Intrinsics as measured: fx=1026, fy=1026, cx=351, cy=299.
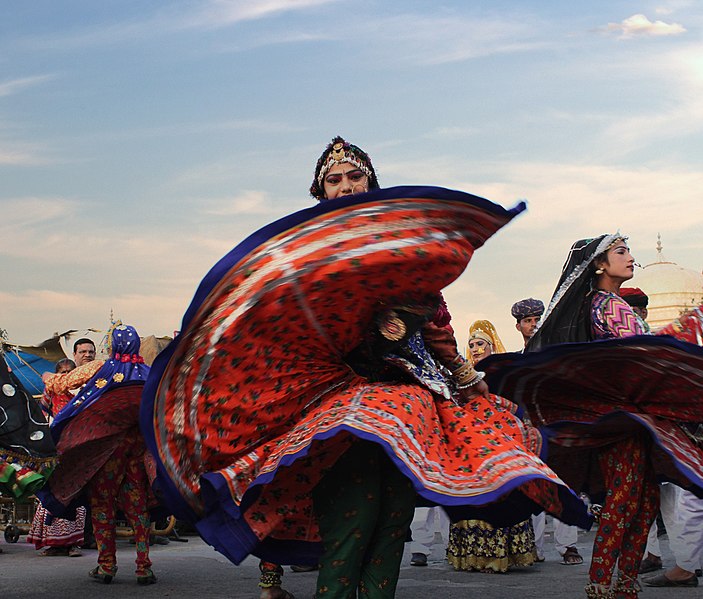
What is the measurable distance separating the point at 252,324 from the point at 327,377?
40 cm

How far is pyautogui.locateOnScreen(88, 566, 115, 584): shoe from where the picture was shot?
23.3 ft

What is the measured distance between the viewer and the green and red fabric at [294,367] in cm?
368

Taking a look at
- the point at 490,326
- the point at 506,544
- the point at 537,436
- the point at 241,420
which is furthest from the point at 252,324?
the point at 490,326

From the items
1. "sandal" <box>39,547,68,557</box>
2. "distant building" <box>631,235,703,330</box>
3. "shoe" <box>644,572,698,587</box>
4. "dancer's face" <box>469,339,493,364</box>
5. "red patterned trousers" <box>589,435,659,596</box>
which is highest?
"distant building" <box>631,235,703,330</box>

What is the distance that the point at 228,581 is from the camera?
7227mm

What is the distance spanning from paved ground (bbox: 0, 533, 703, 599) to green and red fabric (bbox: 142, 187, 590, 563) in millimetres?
2833

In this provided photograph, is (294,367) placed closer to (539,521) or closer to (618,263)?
(618,263)

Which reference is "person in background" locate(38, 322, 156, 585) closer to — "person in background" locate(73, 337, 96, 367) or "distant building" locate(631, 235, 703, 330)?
"person in background" locate(73, 337, 96, 367)

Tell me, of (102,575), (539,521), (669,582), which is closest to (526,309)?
(539,521)

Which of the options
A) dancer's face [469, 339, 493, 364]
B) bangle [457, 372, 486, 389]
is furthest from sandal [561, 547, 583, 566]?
bangle [457, 372, 486, 389]

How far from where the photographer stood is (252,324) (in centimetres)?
371

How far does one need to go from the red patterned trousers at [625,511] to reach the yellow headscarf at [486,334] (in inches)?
148

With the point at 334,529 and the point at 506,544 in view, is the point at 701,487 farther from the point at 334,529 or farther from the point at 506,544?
the point at 506,544

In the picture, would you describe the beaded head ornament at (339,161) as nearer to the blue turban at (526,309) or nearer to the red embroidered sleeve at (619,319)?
the red embroidered sleeve at (619,319)
